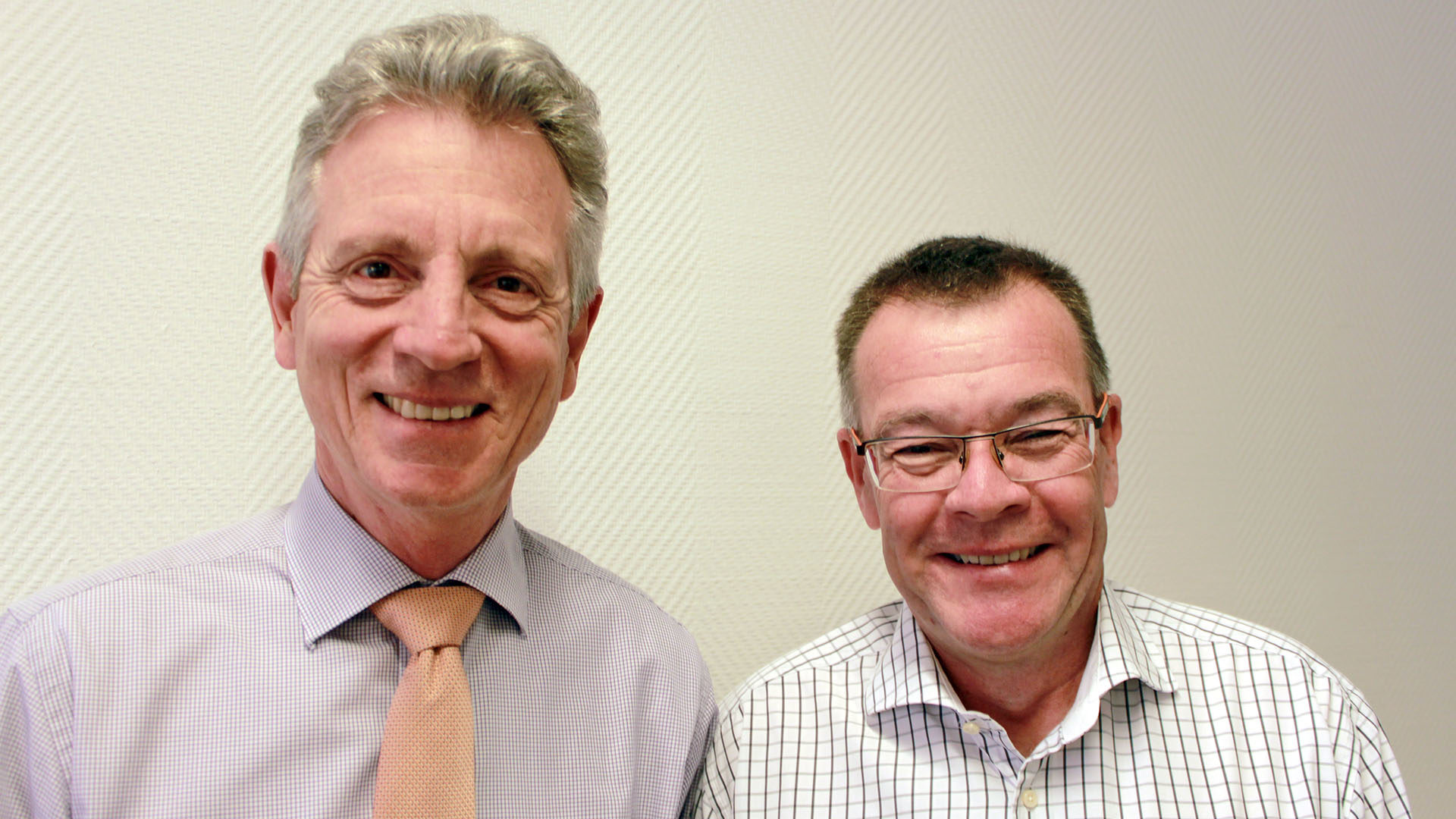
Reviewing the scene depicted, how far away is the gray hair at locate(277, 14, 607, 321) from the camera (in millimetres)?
1111

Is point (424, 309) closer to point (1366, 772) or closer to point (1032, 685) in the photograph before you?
point (1032, 685)

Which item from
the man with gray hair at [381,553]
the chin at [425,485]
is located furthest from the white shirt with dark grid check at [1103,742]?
the chin at [425,485]

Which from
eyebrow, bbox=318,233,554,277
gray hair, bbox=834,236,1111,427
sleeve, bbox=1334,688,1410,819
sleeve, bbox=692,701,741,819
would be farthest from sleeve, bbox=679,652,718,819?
sleeve, bbox=1334,688,1410,819

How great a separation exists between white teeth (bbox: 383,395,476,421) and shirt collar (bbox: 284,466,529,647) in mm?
148

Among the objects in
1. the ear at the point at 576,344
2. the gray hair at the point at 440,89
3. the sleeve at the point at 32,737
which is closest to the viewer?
the sleeve at the point at 32,737

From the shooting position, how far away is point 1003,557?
1292 millimetres

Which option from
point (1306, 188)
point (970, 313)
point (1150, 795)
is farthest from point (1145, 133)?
point (1150, 795)

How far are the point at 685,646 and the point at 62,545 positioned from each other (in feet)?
2.61

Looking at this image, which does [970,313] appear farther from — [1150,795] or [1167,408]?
[1167,408]

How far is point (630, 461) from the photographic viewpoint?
163cm

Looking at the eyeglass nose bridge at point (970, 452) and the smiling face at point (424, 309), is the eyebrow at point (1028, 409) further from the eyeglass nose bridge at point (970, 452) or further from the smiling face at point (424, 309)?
the smiling face at point (424, 309)

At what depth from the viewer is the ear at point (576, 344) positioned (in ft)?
4.09

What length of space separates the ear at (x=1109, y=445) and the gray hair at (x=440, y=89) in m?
0.69

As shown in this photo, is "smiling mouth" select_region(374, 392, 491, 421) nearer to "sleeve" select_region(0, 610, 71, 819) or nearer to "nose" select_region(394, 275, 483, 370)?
"nose" select_region(394, 275, 483, 370)
